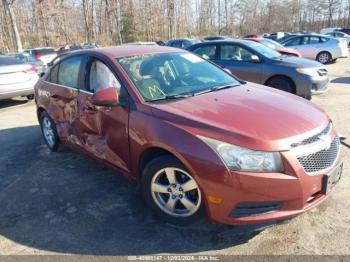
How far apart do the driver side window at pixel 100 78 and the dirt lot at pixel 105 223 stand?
1.19 meters

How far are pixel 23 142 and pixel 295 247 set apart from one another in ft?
16.5

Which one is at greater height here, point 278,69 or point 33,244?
point 278,69

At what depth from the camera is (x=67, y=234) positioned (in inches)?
129

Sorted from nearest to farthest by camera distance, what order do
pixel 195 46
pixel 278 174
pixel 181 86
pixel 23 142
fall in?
pixel 278 174
pixel 181 86
pixel 23 142
pixel 195 46

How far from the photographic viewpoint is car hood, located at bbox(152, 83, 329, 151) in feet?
9.07

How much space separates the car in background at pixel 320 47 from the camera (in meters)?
17.4


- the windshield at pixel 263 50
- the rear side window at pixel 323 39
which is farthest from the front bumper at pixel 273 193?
the rear side window at pixel 323 39

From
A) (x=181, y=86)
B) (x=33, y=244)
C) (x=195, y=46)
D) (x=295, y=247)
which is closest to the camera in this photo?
(x=295, y=247)

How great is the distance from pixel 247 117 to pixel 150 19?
145 feet

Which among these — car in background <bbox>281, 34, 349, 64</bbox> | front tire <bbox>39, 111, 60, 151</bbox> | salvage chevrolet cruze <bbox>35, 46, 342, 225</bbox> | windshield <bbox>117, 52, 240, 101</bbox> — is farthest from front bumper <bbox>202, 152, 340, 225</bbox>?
car in background <bbox>281, 34, 349, 64</bbox>

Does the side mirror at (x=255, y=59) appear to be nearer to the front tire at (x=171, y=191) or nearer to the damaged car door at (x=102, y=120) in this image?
the damaged car door at (x=102, y=120)

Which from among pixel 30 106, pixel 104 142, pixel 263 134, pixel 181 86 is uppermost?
pixel 181 86

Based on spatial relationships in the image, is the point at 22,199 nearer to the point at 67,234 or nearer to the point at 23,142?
the point at 67,234

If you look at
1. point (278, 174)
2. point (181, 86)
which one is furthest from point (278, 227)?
point (181, 86)
